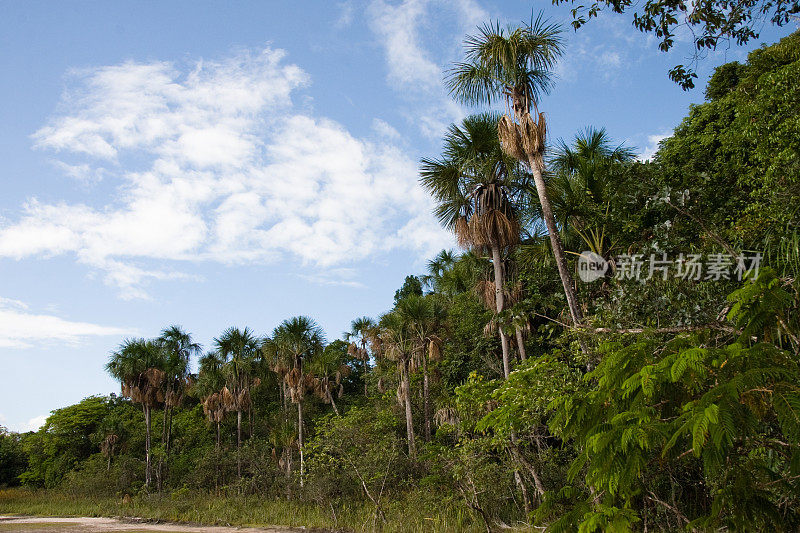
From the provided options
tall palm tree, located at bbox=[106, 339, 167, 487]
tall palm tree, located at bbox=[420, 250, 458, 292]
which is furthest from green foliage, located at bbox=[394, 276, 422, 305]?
tall palm tree, located at bbox=[106, 339, 167, 487]

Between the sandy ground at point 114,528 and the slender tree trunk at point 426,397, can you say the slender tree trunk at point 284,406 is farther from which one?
the slender tree trunk at point 426,397

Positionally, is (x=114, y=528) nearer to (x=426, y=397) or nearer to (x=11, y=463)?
(x=426, y=397)

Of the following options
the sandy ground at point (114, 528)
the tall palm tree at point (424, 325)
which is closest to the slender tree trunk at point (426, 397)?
the tall palm tree at point (424, 325)

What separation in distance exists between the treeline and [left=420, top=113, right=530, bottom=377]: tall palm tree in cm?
Answer: 6

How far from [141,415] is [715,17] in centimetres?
4212

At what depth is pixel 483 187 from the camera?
52.0 ft

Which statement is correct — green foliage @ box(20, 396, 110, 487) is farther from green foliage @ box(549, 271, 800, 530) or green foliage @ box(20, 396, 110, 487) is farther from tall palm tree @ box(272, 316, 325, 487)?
green foliage @ box(549, 271, 800, 530)

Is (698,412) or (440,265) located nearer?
(698,412)

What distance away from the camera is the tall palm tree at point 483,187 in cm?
1547

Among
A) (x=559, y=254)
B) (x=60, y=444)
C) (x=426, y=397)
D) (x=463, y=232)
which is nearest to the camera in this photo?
(x=559, y=254)

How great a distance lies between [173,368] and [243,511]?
14.9 m

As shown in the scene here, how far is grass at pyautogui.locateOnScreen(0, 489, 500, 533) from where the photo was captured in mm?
14125

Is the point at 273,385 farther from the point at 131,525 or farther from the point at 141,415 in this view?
the point at 131,525

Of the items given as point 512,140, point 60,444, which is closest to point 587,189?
point 512,140
